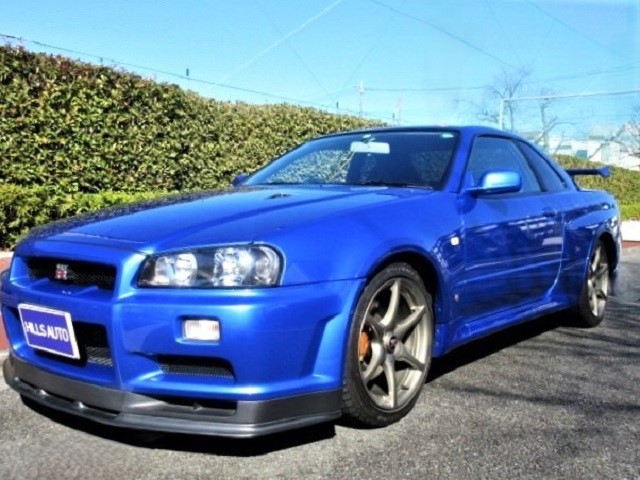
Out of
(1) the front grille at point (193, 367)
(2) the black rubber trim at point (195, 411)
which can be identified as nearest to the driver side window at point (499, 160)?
(2) the black rubber trim at point (195, 411)

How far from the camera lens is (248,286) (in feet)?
8.49

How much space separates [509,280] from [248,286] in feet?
6.28

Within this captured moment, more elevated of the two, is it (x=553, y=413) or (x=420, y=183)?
(x=420, y=183)

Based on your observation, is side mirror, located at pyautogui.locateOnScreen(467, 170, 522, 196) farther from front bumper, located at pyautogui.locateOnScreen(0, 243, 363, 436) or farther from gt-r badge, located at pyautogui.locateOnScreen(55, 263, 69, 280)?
gt-r badge, located at pyautogui.locateOnScreen(55, 263, 69, 280)

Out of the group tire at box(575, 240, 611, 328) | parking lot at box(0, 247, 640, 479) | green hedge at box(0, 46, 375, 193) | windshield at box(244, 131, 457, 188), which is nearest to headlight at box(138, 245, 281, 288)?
parking lot at box(0, 247, 640, 479)

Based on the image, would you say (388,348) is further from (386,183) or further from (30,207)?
(30,207)

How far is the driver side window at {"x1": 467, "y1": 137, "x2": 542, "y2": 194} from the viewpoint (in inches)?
162

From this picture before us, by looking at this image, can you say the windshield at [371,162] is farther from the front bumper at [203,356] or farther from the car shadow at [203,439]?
the car shadow at [203,439]

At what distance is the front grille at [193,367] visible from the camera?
260 centimetres

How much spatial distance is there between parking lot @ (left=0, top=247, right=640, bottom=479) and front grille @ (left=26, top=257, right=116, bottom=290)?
692 millimetres

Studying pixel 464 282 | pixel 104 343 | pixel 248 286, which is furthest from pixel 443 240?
pixel 104 343

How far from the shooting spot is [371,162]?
4.11 meters

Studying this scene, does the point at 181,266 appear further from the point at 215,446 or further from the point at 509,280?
the point at 509,280

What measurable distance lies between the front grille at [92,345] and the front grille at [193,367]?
0.22m
